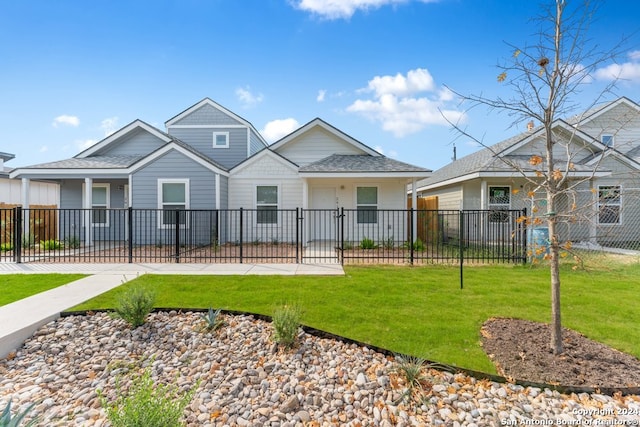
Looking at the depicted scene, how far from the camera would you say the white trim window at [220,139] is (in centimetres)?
1588

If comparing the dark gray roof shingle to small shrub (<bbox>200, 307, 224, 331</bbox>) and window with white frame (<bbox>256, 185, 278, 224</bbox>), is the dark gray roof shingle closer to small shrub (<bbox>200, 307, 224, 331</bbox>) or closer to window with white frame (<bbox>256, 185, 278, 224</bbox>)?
window with white frame (<bbox>256, 185, 278, 224</bbox>)

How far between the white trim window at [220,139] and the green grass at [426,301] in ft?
34.0

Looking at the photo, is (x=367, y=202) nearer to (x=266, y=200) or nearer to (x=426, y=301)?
(x=266, y=200)

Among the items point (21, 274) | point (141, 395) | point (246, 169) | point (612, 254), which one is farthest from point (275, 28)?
point (612, 254)

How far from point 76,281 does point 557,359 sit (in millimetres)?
8586

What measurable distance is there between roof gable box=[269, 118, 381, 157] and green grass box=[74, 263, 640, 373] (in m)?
7.84

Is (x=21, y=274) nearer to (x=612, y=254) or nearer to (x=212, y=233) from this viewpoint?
(x=212, y=233)

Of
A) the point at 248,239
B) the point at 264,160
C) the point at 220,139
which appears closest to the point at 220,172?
the point at 264,160

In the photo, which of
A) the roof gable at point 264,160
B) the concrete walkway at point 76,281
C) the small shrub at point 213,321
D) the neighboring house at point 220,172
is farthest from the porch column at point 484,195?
the small shrub at point 213,321

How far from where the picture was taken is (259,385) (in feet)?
10.4

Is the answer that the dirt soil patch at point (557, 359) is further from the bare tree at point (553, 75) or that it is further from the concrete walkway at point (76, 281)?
the concrete walkway at point (76, 281)

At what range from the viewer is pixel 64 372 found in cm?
340

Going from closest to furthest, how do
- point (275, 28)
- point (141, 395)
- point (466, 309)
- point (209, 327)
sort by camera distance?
1. point (141, 395)
2. point (209, 327)
3. point (466, 309)
4. point (275, 28)

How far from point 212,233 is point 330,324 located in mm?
9218
